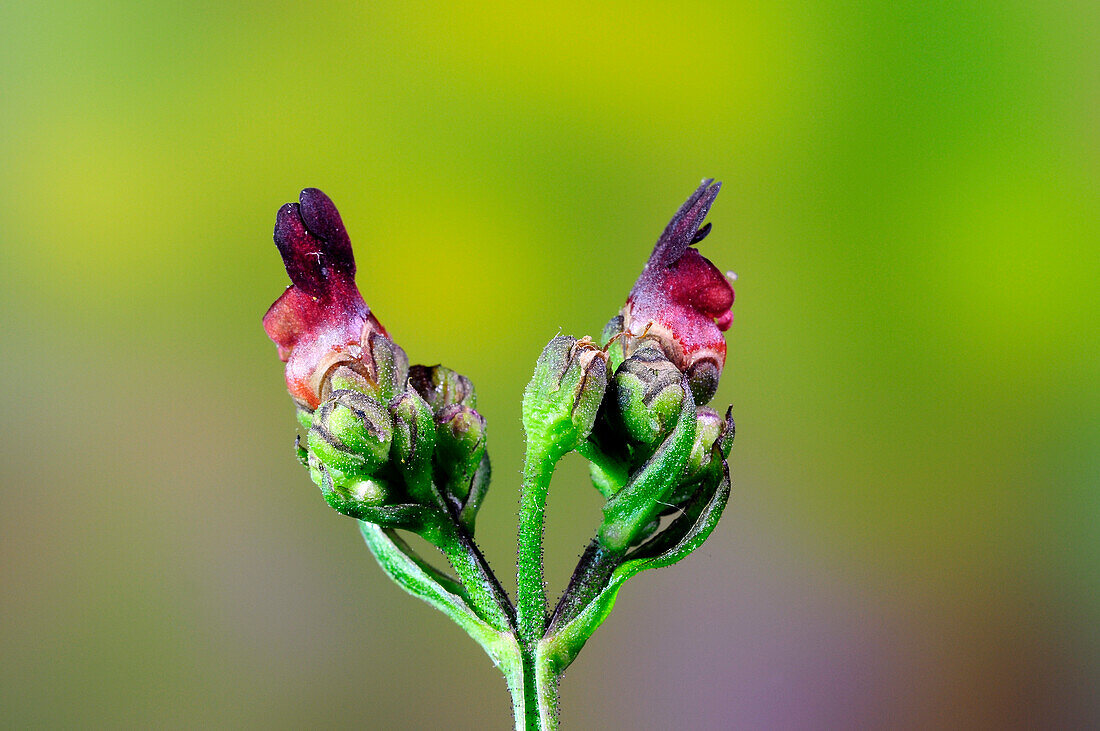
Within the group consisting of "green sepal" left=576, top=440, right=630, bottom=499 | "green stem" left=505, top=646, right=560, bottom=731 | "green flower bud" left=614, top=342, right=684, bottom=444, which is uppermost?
"green flower bud" left=614, top=342, right=684, bottom=444

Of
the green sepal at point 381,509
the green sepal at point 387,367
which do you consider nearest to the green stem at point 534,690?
the green sepal at point 381,509

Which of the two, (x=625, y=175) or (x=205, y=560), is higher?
(x=625, y=175)

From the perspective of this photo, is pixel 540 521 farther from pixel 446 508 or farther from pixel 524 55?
pixel 524 55

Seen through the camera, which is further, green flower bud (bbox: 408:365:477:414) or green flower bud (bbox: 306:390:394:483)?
green flower bud (bbox: 408:365:477:414)

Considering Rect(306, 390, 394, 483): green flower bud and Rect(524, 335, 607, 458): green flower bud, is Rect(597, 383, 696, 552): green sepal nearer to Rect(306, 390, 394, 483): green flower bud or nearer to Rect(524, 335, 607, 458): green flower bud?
Rect(524, 335, 607, 458): green flower bud

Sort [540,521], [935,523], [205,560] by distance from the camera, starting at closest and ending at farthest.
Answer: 1. [540,521]
2. [205,560]
3. [935,523]

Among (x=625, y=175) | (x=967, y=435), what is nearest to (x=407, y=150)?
(x=625, y=175)

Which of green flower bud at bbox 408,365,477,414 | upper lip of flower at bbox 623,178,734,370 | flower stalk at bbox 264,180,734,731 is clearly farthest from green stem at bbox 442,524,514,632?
upper lip of flower at bbox 623,178,734,370

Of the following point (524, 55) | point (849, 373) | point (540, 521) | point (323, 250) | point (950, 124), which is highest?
point (524, 55)
